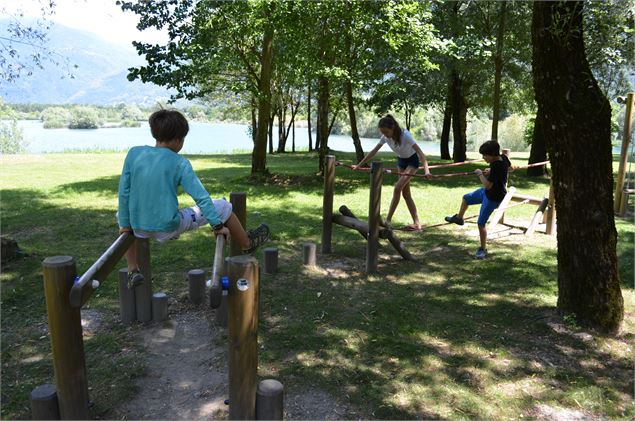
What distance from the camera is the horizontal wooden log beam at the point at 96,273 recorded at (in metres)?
2.62

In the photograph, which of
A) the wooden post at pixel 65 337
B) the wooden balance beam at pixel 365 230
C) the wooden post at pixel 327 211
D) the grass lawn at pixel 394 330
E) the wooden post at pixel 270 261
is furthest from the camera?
the wooden post at pixel 327 211

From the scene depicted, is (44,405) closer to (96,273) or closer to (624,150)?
(96,273)

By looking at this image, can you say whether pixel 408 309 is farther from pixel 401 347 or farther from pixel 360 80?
pixel 360 80

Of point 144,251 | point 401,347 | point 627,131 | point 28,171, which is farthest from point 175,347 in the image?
point 28,171

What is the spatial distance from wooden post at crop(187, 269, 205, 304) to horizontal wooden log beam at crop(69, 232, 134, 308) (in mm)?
1366

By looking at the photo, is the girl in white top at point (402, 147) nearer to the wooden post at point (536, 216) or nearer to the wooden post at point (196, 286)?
the wooden post at point (536, 216)

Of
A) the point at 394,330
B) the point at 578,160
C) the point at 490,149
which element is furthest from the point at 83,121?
the point at 578,160

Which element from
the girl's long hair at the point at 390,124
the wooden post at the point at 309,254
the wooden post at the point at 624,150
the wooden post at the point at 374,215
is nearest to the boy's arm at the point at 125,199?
the wooden post at the point at 309,254

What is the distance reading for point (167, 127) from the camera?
10.6 ft

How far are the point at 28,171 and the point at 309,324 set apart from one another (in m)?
14.7

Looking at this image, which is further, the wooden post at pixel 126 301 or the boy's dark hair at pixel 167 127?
the wooden post at pixel 126 301

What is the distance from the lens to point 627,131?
832cm

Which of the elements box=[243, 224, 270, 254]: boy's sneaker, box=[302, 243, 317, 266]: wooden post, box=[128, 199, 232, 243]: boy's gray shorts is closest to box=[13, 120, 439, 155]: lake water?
box=[302, 243, 317, 266]: wooden post

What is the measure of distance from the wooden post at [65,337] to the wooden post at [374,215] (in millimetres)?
3403
